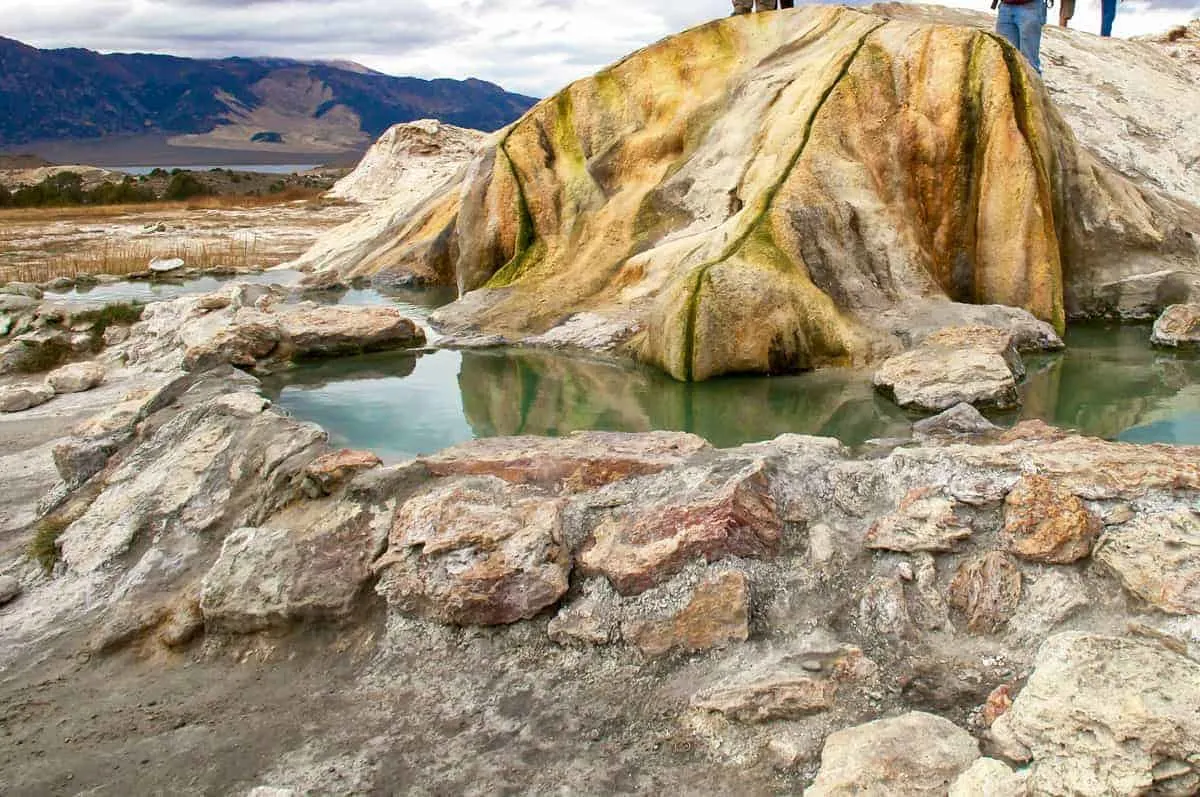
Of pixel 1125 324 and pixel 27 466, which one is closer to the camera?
pixel 27 466

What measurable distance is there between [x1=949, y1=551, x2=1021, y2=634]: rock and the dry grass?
12.7 metres

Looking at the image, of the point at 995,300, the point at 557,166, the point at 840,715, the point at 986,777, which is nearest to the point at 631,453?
the point at 840,715

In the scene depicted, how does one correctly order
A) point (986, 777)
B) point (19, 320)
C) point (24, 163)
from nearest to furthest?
point (986, 777)
point (19, 320)
point (24, 163)

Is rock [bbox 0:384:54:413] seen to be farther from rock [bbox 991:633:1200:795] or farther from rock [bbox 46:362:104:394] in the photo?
rock [bbox 991:633:1200:795]

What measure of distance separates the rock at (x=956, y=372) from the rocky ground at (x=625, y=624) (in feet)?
4.14

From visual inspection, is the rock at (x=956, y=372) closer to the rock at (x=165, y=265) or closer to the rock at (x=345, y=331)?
the rock at (x=345, y=331)

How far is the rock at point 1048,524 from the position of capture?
3.76 metres

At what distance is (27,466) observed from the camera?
6562 millimetres

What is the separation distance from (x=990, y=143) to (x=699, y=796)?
709 cm

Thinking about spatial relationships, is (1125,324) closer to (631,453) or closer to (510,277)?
(510,277)

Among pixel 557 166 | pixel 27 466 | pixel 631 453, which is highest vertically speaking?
pixel 557 166

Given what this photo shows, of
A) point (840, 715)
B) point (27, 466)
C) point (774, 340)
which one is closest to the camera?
point (840, 715)

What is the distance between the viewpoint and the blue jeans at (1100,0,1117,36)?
15.6 meters

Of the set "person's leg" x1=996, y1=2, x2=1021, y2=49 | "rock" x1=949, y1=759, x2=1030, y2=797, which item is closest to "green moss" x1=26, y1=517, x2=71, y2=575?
"rock" x1=949, y1=759, x2=1030, y2=797
